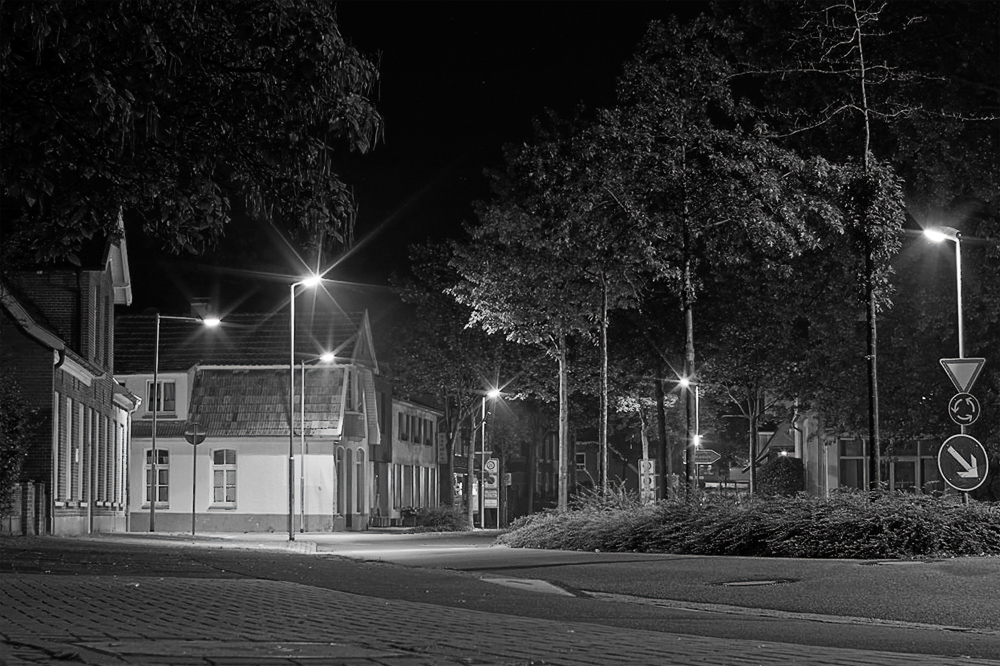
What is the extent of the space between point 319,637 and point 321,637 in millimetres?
13

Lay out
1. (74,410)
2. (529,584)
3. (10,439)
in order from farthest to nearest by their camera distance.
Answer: (74,410) → (10,439) → (529,584)

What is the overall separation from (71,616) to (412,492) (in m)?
68.4

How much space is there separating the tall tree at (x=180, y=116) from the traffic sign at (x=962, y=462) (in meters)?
10.2

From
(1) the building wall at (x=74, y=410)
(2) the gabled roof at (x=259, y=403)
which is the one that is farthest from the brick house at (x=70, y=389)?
(2) the gabled roof at (x=259, y=403)

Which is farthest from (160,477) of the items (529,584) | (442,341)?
(529,584)

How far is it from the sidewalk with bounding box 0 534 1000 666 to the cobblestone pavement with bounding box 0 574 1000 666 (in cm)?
1

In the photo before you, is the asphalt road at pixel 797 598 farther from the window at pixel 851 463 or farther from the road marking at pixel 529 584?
the window at pixel 851 463

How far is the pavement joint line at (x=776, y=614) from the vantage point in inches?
497

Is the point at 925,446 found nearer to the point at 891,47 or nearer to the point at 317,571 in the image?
the point at 891,47

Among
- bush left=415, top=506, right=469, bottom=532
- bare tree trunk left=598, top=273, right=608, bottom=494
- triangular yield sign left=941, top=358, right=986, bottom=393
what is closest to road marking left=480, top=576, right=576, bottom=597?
triangular yield sign left=941, top=358, right=986, bottom=393

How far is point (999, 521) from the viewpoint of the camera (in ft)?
67.8

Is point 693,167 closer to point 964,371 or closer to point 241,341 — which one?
point 964,371

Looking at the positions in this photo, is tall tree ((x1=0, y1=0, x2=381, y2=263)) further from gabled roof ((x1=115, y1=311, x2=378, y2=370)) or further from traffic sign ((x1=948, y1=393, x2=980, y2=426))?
gabled roof ((x1=115, y1=311, x2=378, y2=370))

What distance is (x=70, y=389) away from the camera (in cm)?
3975
